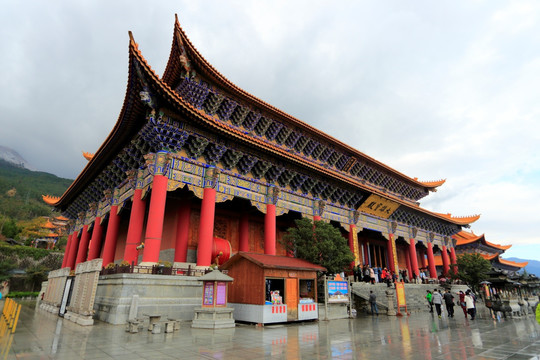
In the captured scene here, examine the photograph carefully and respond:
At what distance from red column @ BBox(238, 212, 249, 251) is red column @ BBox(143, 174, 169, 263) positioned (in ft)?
23.4

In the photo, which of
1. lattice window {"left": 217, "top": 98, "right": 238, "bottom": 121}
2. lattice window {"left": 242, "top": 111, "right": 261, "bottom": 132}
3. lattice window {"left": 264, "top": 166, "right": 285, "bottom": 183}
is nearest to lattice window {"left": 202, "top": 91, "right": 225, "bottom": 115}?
lattice window {"left": 217, "top": 98, "right": 238, "bottom": 121}

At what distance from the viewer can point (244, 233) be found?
19.6 metres

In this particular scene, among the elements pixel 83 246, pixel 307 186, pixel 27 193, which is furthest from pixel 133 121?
pixel 27 193

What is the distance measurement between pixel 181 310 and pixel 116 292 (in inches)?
96.1

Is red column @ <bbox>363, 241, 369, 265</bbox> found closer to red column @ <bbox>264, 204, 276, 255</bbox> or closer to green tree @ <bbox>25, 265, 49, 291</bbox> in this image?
red column @ <bbox>264, 204, 276, 255</bbox>

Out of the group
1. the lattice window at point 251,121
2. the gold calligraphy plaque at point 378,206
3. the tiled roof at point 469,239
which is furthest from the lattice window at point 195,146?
the tiled roof at point 469,239

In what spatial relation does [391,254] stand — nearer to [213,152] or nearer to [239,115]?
[239,115]

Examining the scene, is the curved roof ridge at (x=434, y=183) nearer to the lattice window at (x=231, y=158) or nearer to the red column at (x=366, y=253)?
the red column at (x=366, y=253)

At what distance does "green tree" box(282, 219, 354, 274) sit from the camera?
14.9m

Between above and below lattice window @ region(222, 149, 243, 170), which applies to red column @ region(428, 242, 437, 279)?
below

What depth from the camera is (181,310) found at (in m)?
11.6

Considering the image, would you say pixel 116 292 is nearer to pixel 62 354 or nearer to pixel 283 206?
pixel 62 354

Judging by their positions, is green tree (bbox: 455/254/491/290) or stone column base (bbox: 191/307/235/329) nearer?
stone column base (bbox: 191/307/235/329)

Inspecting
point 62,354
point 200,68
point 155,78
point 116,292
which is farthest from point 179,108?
point 62,354
